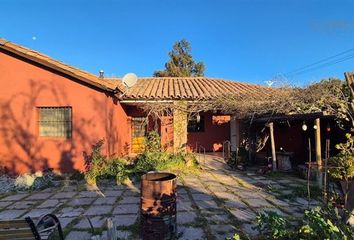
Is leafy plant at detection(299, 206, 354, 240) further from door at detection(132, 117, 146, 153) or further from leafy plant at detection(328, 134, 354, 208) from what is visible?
door at detection(132, 117, 146, 153)

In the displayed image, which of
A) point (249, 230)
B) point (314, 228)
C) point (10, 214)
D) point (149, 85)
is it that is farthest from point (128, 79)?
point (314, 228)

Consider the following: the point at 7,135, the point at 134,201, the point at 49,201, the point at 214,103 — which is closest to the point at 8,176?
the point at 7,135

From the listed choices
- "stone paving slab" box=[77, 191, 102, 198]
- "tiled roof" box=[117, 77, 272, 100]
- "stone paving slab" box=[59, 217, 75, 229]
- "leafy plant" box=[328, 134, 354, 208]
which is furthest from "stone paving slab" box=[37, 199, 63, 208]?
"tiled roof" box=[117, 77, 272, 100]

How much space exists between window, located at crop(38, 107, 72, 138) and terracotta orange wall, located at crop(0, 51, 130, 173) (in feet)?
0.67

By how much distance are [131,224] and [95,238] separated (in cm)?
120

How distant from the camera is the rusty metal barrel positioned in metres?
5.09

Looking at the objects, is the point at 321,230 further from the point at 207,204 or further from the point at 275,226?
the point at 207,204

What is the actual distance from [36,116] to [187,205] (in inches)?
274

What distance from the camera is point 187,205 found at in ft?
23.8

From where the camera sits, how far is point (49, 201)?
785 cm

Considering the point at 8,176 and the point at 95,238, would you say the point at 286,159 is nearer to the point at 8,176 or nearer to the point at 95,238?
the point at 95,238

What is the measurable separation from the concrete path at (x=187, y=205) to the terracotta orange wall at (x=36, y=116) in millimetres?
2172

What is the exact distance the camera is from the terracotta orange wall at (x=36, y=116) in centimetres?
1116

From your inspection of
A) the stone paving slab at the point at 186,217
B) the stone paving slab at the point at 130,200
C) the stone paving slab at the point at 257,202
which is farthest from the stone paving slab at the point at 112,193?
the stone paving slab at the point at 257,202
